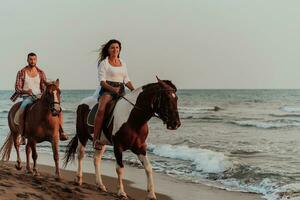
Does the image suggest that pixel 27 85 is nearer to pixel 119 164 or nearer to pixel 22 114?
pixel 22 114

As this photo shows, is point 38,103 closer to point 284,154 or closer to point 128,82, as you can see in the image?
point 128,82

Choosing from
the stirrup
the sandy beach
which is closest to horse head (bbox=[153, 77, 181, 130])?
the stirrup

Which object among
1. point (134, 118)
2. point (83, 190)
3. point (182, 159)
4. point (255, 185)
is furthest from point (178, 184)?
point (182, 159)

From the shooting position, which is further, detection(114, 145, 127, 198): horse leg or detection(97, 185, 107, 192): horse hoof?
detection(97, 185, 107, 192): horse hoof

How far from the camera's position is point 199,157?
14.6 m

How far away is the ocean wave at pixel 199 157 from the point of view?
12992 mm

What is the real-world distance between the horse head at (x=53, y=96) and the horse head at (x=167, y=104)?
7.19 feet

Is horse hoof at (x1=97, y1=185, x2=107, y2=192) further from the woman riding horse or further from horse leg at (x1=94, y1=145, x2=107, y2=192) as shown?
the woman riding horse

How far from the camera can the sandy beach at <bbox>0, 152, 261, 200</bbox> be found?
6635 millimetres

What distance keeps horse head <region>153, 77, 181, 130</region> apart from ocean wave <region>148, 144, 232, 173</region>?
6419 mm

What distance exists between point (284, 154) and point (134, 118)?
33.6 feet

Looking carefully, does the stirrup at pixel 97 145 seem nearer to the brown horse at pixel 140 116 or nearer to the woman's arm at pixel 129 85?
the brown horse at pixel 140 116

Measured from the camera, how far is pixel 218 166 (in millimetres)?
13070

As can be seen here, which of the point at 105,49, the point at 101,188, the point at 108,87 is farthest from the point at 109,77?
the point at 101,188
